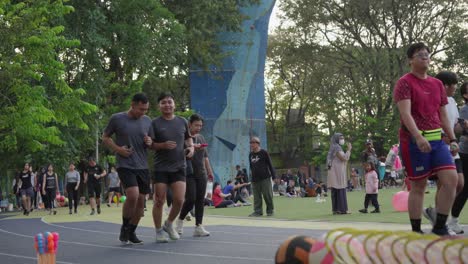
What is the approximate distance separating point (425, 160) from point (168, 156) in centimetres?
421

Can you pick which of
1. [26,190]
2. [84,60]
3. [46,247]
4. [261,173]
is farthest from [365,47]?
[46,247]

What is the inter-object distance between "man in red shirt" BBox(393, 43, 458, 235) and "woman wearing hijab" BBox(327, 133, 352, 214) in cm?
969

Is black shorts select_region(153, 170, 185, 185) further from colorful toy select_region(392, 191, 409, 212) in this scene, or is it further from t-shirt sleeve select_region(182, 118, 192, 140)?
colorful toy select_region(392, 191, 409, 212)

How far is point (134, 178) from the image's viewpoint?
423 inches

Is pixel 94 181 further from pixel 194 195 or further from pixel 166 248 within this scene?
pixel 166 248

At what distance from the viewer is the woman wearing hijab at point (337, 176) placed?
58.6ft

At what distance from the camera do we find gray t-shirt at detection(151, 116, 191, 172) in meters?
10.9

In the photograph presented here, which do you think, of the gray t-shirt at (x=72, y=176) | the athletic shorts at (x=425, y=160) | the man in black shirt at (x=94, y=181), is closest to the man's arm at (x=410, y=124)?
the athletic shorts at (x=425, y=160)

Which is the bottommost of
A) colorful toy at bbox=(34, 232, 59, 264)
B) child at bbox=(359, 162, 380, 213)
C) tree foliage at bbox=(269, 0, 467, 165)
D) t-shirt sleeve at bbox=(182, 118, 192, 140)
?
colorful toy at bbox=(34, 232, 59, 264)

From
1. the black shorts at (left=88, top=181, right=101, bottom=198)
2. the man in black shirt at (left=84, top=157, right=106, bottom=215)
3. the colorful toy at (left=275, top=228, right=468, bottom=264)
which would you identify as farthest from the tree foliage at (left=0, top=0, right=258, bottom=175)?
the colorful toy at (left=275, top=228, right=468, bottom=264)

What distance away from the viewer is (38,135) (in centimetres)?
2794

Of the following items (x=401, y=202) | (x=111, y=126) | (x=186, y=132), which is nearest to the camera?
(x=111, y=126)

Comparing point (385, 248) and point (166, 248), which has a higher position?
point (385, 248)

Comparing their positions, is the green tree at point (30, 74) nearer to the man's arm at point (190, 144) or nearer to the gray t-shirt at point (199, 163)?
the gray t-shirt at point (199, 163)
